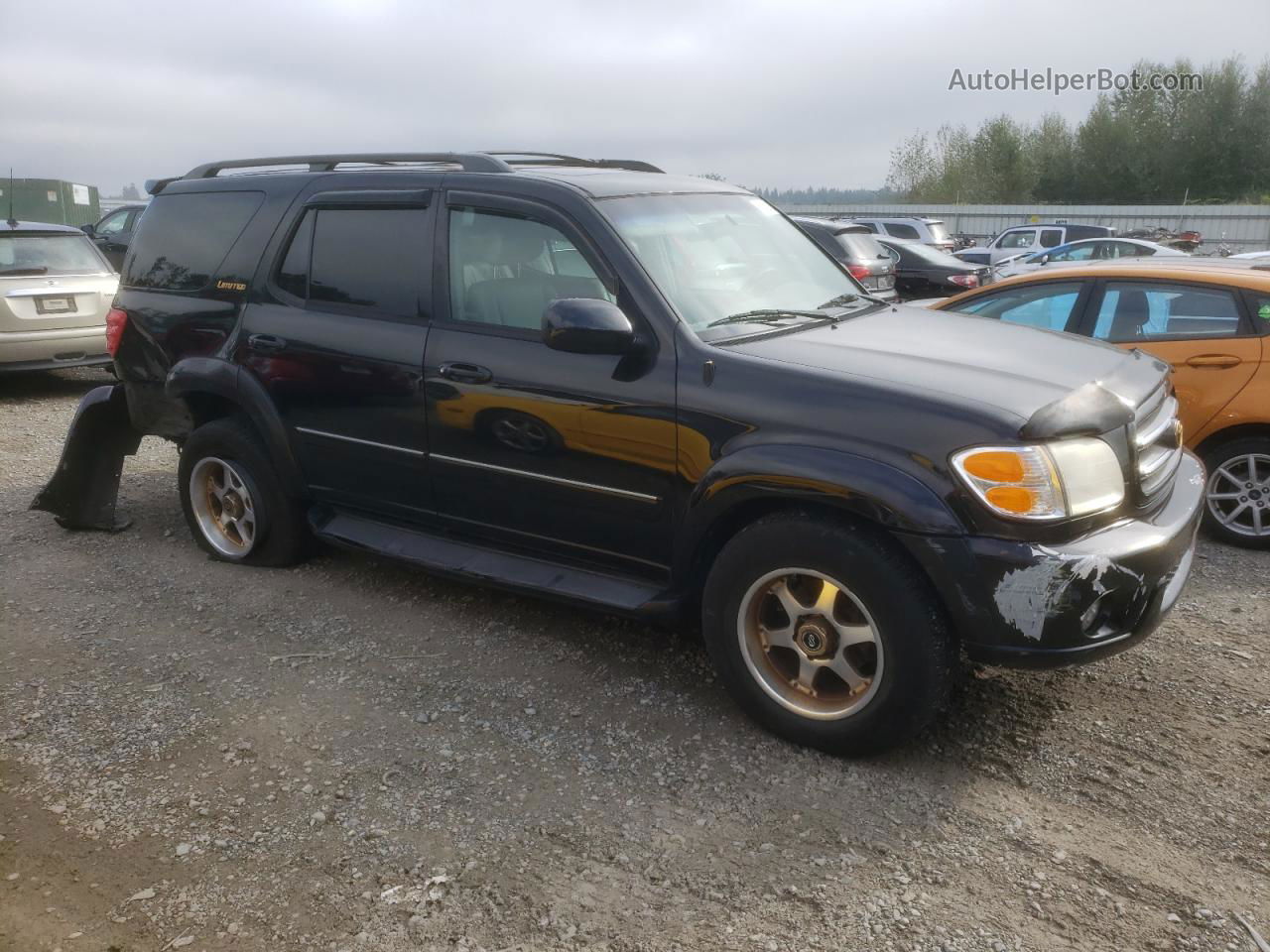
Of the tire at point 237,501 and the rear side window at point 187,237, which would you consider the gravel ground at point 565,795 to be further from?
the rear side window at point 187,237

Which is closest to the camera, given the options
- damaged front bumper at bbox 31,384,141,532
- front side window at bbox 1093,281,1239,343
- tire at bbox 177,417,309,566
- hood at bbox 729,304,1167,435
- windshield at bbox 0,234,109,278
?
hood at bbox 729,304,1167,435

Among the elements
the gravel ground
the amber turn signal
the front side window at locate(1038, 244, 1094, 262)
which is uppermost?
the front side window at locate(1038, 244, 1094, 262)

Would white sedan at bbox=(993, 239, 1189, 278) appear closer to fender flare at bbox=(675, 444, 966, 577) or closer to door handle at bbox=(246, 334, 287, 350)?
door handle at bbox=(246, 334, 287, 350)

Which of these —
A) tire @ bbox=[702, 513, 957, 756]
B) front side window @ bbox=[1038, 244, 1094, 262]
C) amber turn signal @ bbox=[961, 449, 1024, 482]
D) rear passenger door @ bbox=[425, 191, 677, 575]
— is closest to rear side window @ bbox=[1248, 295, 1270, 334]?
amber turn signal @ bbox=[961, 449, 1024, 482]

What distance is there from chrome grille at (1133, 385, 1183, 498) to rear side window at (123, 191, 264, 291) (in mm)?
4002

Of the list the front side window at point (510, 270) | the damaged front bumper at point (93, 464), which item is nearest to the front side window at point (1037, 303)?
the front side window at point (510, 270)

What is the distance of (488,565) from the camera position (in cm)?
443

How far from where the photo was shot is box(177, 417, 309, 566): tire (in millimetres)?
5242

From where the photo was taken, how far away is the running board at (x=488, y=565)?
403 cm

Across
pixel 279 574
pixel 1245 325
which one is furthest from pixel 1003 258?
pixel 279 574

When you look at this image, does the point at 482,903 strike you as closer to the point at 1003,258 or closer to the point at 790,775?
the point at 790,775

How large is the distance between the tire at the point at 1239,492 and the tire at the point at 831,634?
3.17 metres

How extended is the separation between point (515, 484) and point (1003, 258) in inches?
865

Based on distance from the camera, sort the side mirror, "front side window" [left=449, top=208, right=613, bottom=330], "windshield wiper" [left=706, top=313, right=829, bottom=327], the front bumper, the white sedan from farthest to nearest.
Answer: the white sedan, "front side window" [left=449, top=208, right=613, bottom=330], "windshield wiper" [left=706, top=313, right=829, bottom=327], the side mirror, the front bumper
